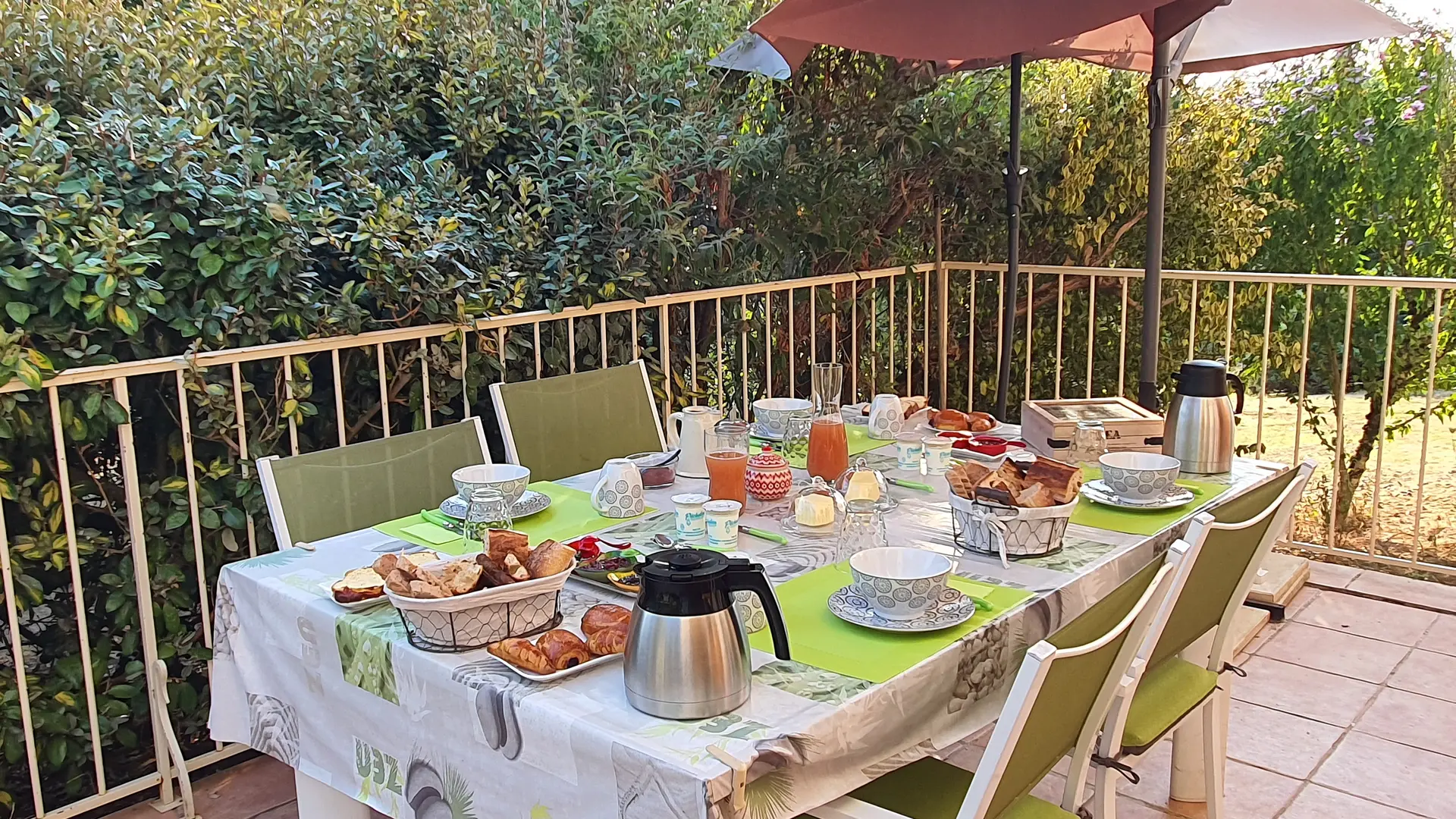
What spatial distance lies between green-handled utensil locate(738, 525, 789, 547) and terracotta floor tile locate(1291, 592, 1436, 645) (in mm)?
2345

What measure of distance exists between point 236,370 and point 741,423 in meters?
1.18

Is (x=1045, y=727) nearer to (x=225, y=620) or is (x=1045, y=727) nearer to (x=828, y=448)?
(x=828, y=448)

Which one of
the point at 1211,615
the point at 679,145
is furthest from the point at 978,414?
the point at 679,145

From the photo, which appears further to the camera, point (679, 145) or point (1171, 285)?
point (1171, 285)

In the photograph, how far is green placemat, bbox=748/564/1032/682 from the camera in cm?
145

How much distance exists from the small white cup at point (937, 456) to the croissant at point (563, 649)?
3.80ft

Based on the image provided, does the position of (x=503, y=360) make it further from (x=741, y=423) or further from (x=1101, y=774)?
(x=1101, y=774)

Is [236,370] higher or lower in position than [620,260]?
lower

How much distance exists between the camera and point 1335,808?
2455mm

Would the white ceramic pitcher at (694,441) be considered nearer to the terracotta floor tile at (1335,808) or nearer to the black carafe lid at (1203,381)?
the black carafe lid at (1203,381)

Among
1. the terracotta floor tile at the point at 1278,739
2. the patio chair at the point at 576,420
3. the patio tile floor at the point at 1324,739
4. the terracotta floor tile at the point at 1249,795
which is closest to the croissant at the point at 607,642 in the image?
the patio chair at the point at 576,420

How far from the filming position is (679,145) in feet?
12.5

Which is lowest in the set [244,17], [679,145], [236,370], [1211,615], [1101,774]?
[1101,774]

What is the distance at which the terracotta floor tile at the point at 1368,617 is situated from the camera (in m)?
3.40
